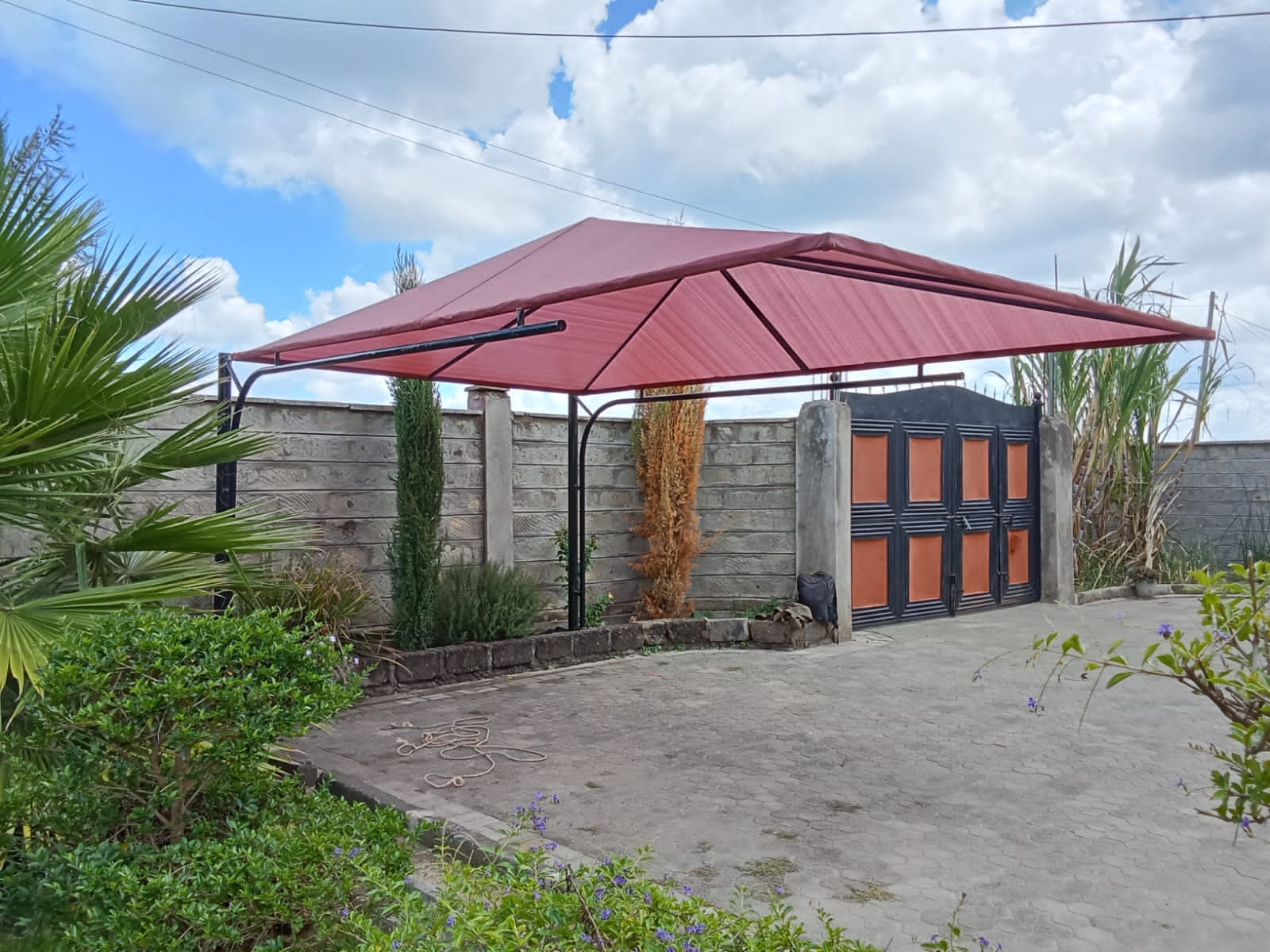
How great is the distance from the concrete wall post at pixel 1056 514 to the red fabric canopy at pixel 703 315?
517cm

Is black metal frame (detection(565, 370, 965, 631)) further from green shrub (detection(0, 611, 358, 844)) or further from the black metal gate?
green shrub (detection(0, 611, 358, 844))

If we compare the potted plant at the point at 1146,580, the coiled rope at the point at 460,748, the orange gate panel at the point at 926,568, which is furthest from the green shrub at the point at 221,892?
the potted plant at the point at 1146,580

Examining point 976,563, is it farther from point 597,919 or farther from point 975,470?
point 597,919

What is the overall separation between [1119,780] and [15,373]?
447cm

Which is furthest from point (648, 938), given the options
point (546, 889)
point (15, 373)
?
point (15, 373)

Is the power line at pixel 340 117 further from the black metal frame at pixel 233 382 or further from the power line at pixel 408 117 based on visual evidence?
the black metal frame at pixel 233 382

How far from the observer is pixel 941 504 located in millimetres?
9000

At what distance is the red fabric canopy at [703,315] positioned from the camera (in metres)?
3.42

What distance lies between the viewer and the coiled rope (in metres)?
3.97

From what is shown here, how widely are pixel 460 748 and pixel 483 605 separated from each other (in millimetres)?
2010

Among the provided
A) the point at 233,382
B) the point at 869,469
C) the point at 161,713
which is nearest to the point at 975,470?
the point at 869,469

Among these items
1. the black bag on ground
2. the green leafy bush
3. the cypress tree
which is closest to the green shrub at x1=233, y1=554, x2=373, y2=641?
the cypress tree

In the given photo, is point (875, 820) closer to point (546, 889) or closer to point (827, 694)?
point (546, 889)

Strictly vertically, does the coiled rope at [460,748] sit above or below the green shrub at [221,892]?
below
